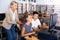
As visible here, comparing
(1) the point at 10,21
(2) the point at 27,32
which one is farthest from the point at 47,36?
(1) the point at 10,21

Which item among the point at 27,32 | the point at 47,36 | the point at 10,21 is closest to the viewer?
the point at 47,36

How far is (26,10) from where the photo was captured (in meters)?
3.82

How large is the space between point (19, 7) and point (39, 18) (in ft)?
2.29

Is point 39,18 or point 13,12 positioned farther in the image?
point 39,18

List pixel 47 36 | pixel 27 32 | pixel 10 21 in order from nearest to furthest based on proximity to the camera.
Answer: pixel 47 36 < pixel 27 32 < pixel 10 21

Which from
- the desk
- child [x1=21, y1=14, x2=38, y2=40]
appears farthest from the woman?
the desk

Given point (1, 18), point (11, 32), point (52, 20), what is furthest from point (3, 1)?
point (52, 20)

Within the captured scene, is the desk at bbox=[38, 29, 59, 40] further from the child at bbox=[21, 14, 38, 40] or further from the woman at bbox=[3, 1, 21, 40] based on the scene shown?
the woman at bbox=[3, 1, 21, 40]

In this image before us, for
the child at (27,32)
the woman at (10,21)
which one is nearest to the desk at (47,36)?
the child at (27,32)

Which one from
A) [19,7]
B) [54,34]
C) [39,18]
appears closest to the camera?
[54,34]

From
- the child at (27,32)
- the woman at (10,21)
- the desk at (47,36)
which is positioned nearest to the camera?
the desk at (47,36)

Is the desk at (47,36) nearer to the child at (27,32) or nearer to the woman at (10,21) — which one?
the child at (27,32)

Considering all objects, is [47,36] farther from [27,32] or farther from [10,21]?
[10,21]

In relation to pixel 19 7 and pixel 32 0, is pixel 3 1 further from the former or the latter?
pixel 32 0
